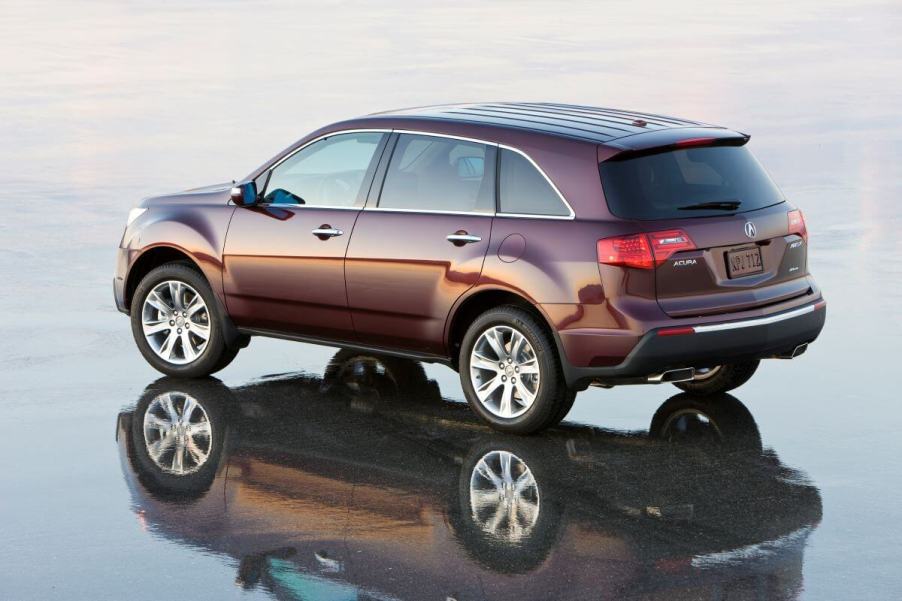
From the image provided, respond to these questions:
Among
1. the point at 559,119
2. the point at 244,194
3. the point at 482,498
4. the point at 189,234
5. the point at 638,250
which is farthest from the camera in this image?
the point at 189,234

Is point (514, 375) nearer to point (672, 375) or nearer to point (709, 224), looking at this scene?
point (672, 375)

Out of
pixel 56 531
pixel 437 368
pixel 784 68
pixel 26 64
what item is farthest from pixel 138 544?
pixel 26 64

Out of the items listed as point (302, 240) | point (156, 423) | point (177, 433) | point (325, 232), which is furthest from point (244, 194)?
point (177, 433)

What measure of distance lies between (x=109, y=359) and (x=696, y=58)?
68.2ft

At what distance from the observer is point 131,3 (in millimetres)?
46375

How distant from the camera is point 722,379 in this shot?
10.1 m

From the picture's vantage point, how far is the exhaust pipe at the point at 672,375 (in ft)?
29.3

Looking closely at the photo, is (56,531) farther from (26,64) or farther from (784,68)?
(26,64)

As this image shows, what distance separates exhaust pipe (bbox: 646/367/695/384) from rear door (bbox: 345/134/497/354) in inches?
43.6

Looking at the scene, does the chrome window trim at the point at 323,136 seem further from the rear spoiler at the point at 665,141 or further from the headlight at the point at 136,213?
the rear spoiler at the point at 665,141

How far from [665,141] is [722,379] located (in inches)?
65.1

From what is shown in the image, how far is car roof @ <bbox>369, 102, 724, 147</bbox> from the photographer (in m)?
9.31

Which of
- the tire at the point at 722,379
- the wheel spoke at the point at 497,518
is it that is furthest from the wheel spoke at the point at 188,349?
the wheel spoke at the point at 497,518

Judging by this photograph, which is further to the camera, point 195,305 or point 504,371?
point 195,305
